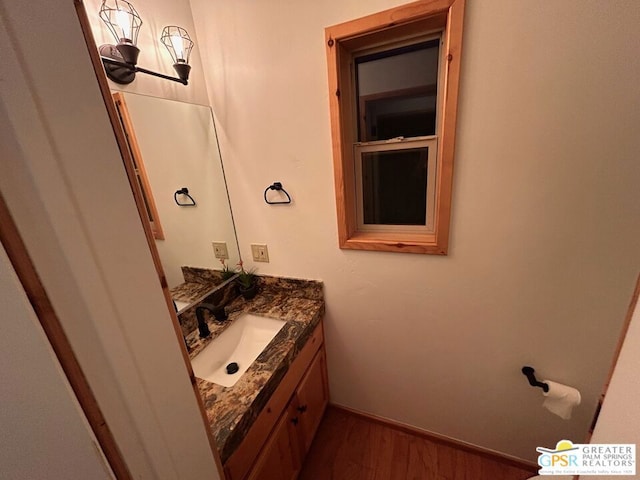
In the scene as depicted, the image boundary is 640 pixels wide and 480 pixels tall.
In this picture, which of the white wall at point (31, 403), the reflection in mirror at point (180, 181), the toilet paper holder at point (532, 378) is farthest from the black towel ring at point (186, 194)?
the toilet paper holder at point (532, 378)

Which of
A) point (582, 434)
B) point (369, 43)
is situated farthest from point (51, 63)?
point (582, 434)

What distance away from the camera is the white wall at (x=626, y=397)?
1.44ft

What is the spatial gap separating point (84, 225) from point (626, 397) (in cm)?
94

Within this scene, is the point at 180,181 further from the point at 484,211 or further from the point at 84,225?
the point at 484,211

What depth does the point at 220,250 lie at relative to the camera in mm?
1468

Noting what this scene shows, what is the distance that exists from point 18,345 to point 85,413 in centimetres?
13

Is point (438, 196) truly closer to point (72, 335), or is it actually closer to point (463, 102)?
point (463, 102)

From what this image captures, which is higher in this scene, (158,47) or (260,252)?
(158,47)

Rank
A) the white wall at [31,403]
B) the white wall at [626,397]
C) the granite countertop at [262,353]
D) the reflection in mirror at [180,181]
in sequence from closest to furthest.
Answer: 1. the white wall at [31,403]
2. the white wall at [626,397]
3. the granite countertop at [262,353]
4. the reflection in mirror at [180,181]

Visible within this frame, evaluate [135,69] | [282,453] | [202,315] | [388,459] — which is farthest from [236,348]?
[135,69]

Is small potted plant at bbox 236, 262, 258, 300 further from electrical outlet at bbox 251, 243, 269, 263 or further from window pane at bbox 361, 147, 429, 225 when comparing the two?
window pane at bbox 361, 147, 429, 225

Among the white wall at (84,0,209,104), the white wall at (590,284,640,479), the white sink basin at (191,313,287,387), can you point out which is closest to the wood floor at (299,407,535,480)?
the white sink basin at (191,313,287,387)

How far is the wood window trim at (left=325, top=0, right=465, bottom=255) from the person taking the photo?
92 cm

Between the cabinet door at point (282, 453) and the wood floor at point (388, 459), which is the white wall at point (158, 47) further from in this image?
the wood floor at point (388, 459)
